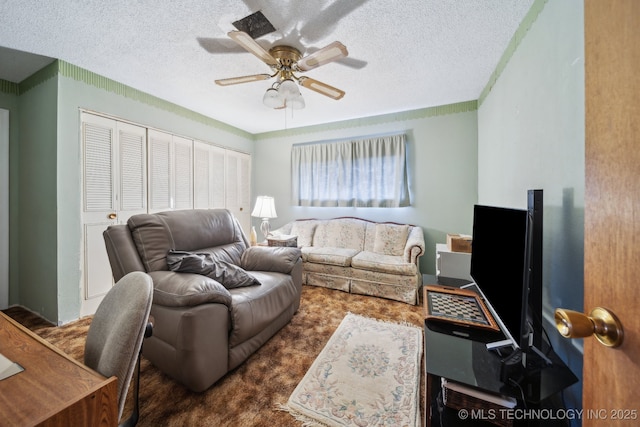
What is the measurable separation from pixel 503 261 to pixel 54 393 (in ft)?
5.02

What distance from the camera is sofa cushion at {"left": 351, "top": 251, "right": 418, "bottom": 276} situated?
2.74 meters

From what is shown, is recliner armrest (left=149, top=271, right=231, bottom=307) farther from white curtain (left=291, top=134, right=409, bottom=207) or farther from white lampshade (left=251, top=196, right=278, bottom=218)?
white curtain (left=291, top=134, right=409, bottom=207)

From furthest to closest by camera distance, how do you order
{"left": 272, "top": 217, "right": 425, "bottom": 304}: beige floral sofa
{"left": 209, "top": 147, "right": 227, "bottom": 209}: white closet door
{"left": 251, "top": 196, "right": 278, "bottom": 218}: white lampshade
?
{"left": 209, "top": 147, "right": 227, "bottom": 209}: white closet door → {"left": 251, "top": 196, "right": 278, "bottom": 218}: white lampshade → {"left": 272, "top": 217, "right": 425, "bottom": 304}: beige floral sofa

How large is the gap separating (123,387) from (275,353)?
1.23 meters

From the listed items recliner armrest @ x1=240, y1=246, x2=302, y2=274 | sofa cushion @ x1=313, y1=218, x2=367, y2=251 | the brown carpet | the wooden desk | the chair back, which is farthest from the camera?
sofa cushion @ x1=313, y1=218, x2=367, y2=251

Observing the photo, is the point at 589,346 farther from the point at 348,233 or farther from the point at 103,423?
the point at 348,233

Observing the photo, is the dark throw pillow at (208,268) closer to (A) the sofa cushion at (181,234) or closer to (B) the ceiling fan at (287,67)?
(A) the sofa cushion at (181,234)

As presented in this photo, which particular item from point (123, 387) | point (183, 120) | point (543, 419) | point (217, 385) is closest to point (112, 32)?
point (183, 120)

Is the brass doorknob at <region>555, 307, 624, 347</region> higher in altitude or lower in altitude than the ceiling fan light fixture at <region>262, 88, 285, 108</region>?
lower

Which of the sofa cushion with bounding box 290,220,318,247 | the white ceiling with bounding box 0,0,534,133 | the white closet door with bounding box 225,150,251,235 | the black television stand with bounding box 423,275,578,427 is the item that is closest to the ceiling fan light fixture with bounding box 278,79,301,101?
the white ceiling with bounding box 0,0,534,133

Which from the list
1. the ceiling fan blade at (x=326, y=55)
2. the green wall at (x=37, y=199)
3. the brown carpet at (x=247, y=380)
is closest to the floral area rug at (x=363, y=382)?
the brown carpet at (x=247, y=380)

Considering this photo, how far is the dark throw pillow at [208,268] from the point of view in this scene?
1616 mm

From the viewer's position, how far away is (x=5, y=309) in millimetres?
2590

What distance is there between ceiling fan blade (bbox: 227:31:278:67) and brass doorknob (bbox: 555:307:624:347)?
1.87m
